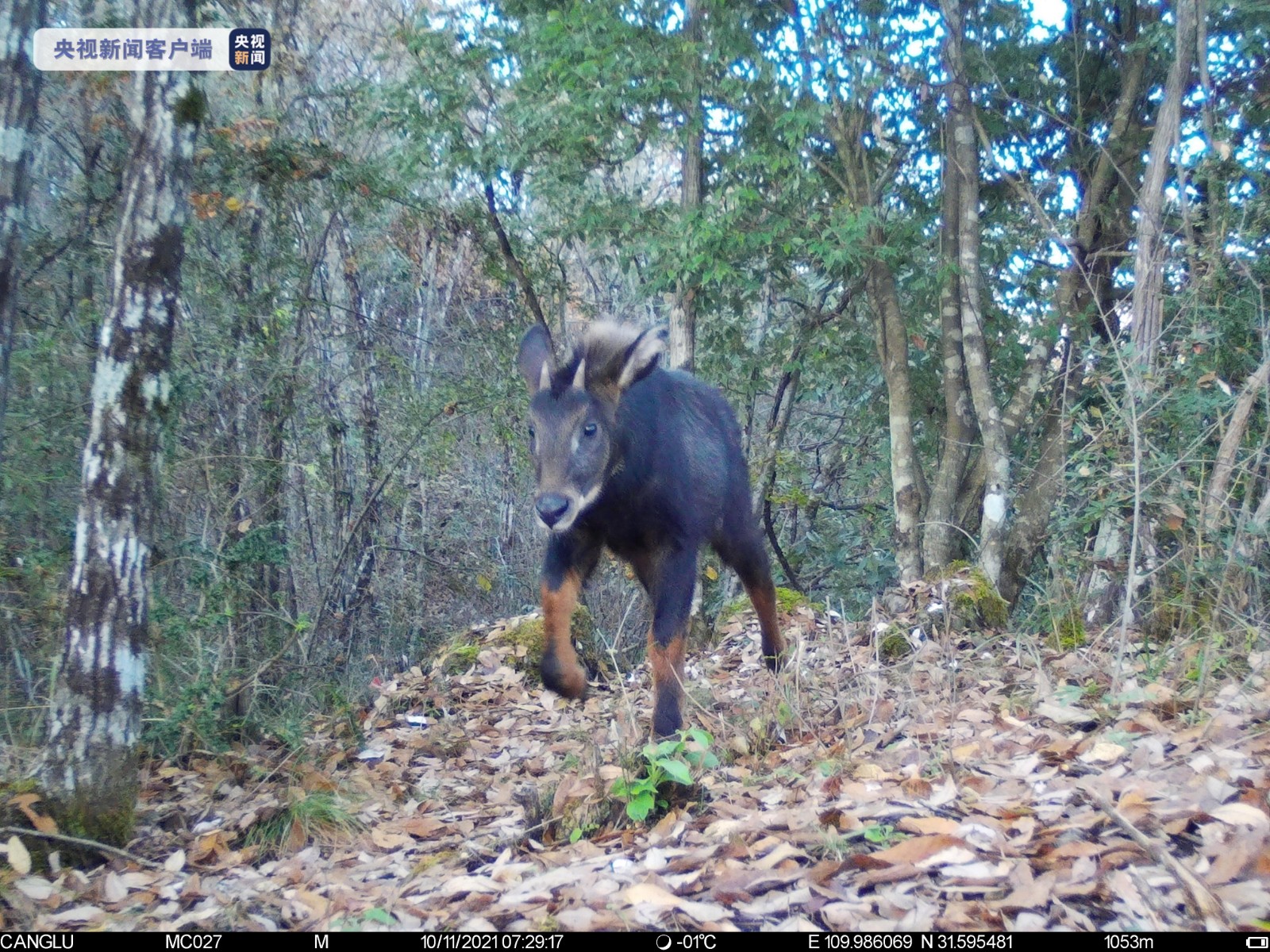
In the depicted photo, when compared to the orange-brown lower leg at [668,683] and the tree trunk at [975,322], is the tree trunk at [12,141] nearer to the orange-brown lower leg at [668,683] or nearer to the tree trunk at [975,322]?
the orange-brown lower leg at [668,683]

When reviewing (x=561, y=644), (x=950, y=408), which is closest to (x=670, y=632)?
(x=561, y=644)

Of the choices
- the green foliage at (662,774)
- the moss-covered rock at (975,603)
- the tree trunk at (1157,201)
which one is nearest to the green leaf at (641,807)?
the green foliage at (662,774)

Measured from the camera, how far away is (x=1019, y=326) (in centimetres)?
1052

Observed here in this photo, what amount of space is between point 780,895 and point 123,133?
7.28 m

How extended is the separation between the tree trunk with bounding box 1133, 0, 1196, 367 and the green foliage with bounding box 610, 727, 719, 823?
4515 mm

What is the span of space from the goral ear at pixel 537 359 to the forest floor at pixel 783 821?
1.97 metres

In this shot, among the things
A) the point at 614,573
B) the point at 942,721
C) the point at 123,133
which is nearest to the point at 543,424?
the point at 942,721

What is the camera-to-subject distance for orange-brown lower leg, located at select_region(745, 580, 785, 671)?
748cm

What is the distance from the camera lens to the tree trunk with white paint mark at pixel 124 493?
4469 millimetres

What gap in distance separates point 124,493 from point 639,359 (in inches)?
107

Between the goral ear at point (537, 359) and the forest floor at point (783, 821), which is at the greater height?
the goral ear at point (537, 359)

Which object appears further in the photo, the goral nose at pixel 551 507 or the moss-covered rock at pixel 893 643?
the moss-covered rock at pixel 893 643
